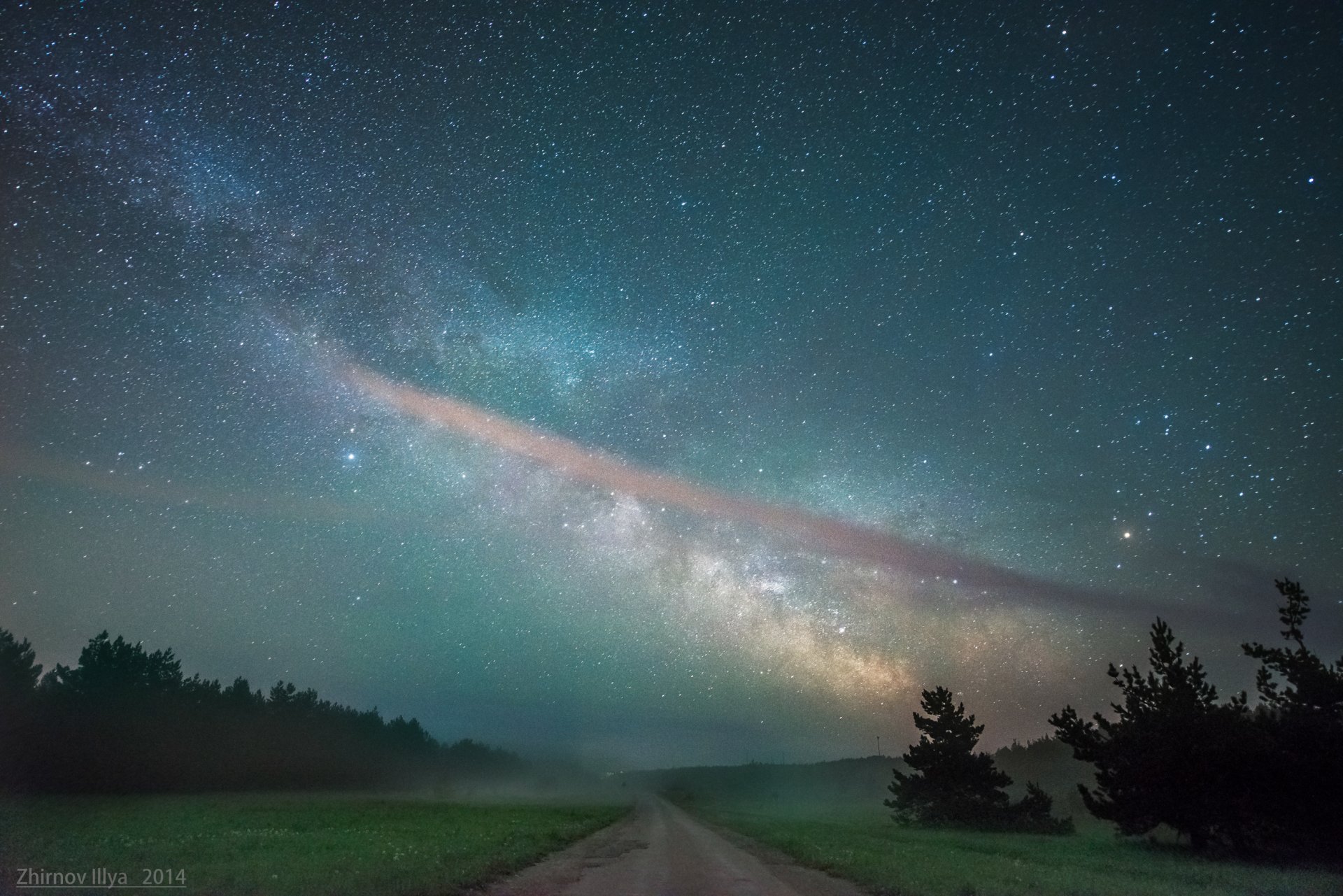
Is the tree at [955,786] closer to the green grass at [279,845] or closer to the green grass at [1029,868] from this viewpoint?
the green grass at [1029,868]

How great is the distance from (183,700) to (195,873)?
7972 centimetres

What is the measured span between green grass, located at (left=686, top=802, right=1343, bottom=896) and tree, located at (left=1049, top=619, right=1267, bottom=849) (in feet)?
6.23

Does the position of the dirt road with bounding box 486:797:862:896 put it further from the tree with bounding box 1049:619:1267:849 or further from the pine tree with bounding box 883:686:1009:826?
the pine tree with bounding box 883:686:1009:826

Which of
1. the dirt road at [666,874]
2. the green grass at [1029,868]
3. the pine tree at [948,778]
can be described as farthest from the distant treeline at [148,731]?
the pine tree at [948,778]

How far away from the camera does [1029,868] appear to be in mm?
23562

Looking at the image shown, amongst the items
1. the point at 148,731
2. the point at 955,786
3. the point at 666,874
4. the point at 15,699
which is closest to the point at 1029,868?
the point at 666,874

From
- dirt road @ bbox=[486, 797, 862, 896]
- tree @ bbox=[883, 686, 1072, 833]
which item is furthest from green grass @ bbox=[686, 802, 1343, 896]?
tree @ bbox=[883, 686, 1072, 833]

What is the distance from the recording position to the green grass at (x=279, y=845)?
16.0 metres

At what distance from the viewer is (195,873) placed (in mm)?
16656

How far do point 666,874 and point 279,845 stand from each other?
14285mm

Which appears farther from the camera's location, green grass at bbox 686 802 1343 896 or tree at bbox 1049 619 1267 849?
tree at bbox 1049 619 1267 849

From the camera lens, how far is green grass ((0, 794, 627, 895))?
52.6ft

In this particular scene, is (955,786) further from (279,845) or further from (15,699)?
(15,699)

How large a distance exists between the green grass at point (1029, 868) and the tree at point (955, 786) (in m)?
9.41
